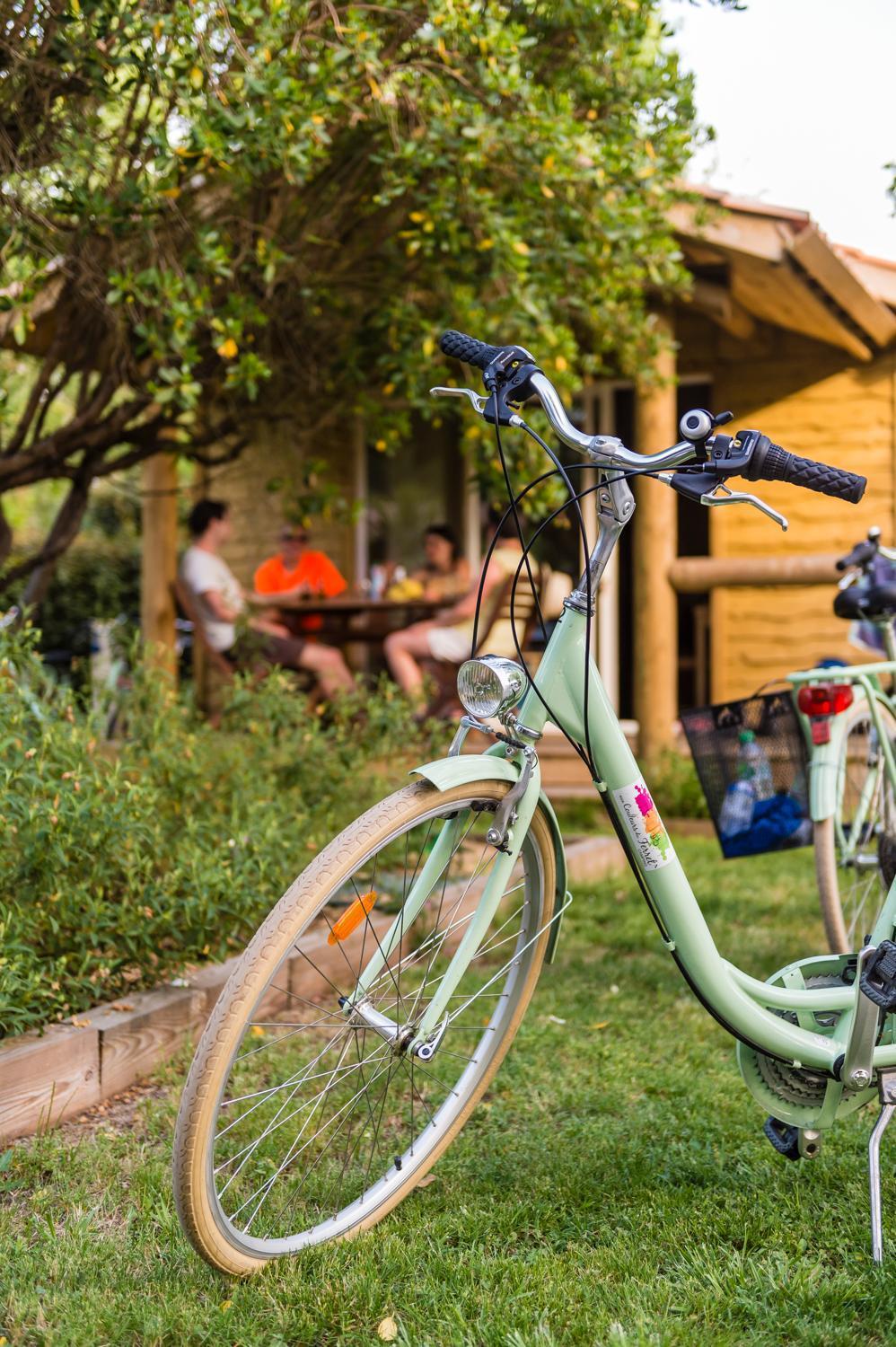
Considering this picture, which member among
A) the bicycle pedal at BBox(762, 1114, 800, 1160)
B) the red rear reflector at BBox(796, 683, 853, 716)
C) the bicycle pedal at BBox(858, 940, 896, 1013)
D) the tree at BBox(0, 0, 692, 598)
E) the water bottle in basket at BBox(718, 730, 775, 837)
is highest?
the tree at BBox(0, 0, 692, 598)

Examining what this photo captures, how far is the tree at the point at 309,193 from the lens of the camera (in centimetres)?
368

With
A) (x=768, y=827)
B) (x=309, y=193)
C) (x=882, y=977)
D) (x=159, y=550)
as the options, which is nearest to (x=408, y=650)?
(x=159, y=550)

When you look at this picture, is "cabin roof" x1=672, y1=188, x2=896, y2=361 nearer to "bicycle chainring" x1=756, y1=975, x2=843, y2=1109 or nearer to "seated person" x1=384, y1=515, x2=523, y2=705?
"seated person" x1=384, y1=515, x2=523, y2=705

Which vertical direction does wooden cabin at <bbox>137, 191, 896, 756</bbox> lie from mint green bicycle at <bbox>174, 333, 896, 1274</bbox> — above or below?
above

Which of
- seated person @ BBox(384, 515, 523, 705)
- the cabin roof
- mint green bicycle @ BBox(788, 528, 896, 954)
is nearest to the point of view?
mint green bicycle @ BBox(788, 528, 896, 954)

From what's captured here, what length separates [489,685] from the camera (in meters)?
1.89

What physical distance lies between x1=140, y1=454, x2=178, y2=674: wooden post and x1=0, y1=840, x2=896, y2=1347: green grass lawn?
518 cm

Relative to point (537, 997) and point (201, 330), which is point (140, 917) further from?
point (201, 330)

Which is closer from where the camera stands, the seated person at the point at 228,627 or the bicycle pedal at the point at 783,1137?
the bicycle pedal at the point at 783,1137

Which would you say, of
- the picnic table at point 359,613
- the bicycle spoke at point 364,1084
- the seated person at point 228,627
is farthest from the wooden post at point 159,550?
the bicycle spoke at point 364,1084

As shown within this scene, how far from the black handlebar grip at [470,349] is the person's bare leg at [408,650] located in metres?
4.26

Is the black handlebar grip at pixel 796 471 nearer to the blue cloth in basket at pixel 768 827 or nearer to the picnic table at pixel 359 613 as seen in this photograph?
the blue cloth in basket at pixel 768 827

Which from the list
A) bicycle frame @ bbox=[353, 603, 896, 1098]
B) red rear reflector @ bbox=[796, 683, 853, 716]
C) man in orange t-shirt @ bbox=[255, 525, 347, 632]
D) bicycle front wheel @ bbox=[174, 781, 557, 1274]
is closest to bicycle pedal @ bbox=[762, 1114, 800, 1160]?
bicycle frame @ bbox=[353, 603, 896, 1098]

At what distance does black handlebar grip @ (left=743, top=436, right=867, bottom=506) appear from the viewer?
1.78 metres
